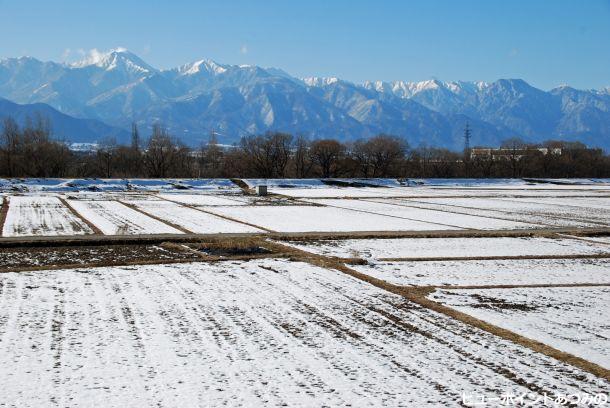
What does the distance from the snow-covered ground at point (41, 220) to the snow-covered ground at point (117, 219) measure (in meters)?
0.92

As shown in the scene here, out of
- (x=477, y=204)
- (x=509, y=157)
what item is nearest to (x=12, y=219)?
(x=477, y=204)

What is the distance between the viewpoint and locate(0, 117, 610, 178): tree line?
348ft

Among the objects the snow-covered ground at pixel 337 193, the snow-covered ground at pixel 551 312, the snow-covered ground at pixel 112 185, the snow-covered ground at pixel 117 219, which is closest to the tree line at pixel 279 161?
the snow-covered ground at pixel 112 185

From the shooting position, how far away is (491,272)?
21.2 meters

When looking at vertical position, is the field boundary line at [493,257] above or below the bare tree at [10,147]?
below

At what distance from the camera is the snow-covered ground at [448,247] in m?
25.3

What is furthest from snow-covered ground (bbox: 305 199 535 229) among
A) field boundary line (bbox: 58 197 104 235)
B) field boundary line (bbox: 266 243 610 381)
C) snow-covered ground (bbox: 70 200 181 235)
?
field boundary line (bbox: 58 197 104 235)

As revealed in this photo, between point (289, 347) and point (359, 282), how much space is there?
23.0 ft

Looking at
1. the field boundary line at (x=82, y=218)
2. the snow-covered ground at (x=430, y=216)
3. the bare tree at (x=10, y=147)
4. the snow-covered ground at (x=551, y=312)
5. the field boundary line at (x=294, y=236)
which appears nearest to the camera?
the snow-covered ground at (x=551, y=312)

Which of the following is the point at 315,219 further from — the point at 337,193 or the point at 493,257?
the point at 337,193

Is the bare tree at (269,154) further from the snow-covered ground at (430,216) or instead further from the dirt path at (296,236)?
Result: the dirt path at (296,236)

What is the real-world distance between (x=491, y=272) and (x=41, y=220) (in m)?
26.3

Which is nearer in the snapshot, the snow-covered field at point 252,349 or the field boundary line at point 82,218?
the snow-covered field at point 252,349

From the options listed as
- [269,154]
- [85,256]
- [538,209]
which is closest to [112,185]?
[269,154]
